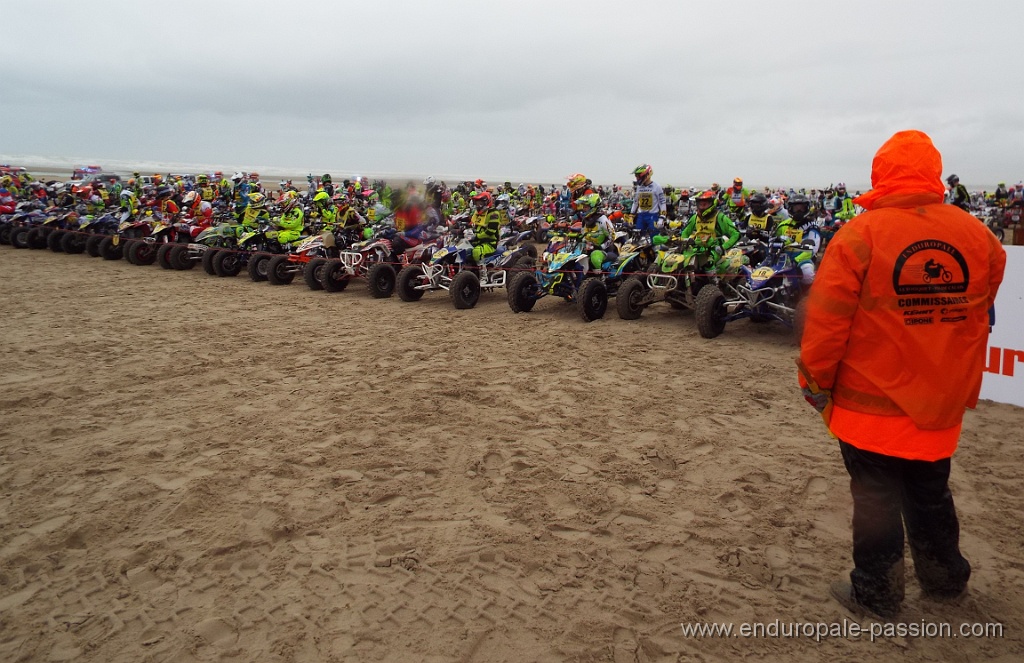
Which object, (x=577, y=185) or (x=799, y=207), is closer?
(x=799, y=207)

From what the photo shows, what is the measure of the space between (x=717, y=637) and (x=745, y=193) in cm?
1640

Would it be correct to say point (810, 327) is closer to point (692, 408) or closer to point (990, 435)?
point (692, 408)

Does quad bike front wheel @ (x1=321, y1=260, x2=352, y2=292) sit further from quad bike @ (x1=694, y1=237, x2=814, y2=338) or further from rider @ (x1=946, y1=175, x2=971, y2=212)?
rider @ (x1=946, y1=175, x2=971, y2=212)

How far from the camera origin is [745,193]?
17.2 meters

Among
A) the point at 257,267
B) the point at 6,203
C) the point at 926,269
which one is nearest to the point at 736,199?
the point at 257,267

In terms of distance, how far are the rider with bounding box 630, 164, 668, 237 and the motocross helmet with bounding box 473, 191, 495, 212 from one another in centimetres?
287

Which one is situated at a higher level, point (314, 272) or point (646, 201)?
point (646, 201)

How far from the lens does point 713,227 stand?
7.91 m

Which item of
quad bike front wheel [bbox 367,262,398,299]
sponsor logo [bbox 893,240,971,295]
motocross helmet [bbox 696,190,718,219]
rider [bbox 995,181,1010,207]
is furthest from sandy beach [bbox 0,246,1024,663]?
rider [bbox 995,181,1010,207]

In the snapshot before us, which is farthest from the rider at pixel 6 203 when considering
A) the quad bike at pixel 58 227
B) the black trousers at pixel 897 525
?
the black trousers at pixel 897 525

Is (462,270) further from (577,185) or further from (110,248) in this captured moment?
(110,248)

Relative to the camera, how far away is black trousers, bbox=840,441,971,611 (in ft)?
8.08

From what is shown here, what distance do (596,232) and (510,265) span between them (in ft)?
5.31

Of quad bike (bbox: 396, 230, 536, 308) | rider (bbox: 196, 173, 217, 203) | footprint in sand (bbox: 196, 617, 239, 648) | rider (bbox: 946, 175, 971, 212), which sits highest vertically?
rider (bbox: 946, 175, 971, 212)
